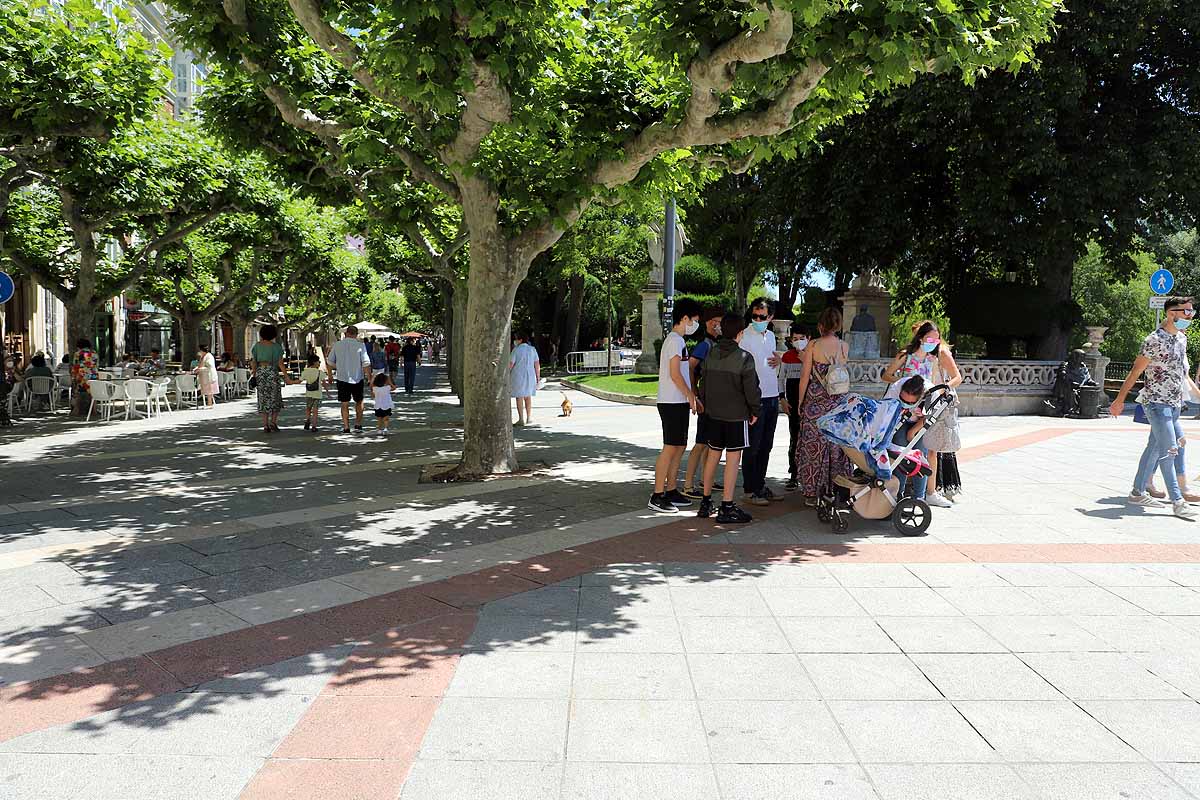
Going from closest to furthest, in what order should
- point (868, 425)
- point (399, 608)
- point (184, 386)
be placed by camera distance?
point (399, 608) → point (868, 425) → point (184, 386)

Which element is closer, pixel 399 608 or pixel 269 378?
pixel 399 608

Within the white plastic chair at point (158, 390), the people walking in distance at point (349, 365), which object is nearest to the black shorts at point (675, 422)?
the people walking in distance at point (349, 365)

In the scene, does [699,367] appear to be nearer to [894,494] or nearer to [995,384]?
[894,494]

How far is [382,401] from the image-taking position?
13477 mm

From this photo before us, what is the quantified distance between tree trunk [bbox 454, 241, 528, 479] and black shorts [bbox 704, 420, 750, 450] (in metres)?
3.40

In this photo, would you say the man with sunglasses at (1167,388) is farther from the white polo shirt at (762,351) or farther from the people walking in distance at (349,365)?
the people walking in distance at (349,365)

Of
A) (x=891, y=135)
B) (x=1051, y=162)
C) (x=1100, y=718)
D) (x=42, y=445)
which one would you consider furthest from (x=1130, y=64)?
(x=42, y=445)

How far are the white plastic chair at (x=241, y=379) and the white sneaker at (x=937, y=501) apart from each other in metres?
20.8

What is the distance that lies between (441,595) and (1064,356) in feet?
67.8

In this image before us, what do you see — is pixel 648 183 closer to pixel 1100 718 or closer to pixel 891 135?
pixel 1100 718

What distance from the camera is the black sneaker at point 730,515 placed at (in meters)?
6.92

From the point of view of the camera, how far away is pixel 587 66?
9.12 metres

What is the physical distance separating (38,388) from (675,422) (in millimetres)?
17174

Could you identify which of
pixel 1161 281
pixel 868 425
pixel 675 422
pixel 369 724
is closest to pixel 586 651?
pixel 369 724
